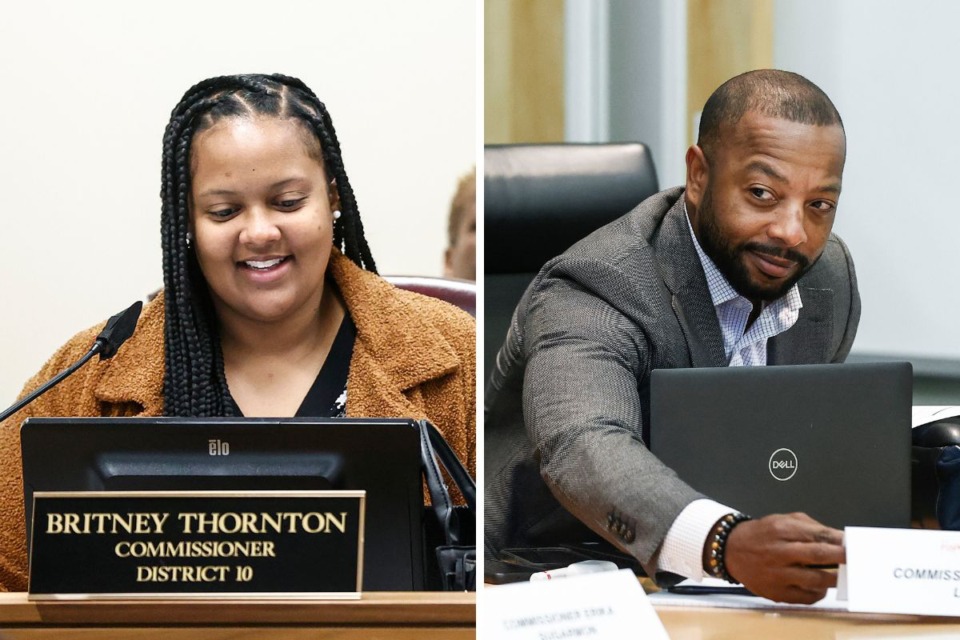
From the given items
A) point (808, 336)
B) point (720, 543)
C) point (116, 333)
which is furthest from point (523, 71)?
point (720, 543)

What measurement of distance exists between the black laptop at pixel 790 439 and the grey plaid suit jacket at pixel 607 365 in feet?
0.18

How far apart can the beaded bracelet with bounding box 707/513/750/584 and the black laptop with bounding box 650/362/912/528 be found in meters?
0.06

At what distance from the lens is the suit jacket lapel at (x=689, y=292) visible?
1.45m

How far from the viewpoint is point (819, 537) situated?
1.09m

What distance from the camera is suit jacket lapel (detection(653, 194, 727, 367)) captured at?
1.45m

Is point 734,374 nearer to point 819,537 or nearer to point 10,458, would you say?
point 819,537

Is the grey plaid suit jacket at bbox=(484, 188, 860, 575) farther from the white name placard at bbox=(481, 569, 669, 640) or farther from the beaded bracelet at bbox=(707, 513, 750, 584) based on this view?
the white name placard at bbox=(481, 569, 669, 640)

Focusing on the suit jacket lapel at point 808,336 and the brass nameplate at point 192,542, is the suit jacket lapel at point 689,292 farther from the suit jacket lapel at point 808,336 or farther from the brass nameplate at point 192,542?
the brass nameplate at point 192,542

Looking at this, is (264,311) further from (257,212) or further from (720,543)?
(720,543)

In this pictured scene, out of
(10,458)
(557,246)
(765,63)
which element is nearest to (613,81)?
(765,63)

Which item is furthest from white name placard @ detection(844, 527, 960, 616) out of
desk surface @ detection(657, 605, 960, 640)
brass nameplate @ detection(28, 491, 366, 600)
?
brass nameplate @ detection(28, 491, 366, 600)

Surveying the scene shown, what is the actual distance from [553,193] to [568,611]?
78 cm

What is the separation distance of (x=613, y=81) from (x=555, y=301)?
599 mm

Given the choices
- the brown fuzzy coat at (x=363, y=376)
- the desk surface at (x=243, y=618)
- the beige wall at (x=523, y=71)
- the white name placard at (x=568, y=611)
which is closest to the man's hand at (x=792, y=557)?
the white name placard at (x=568, y=611)
